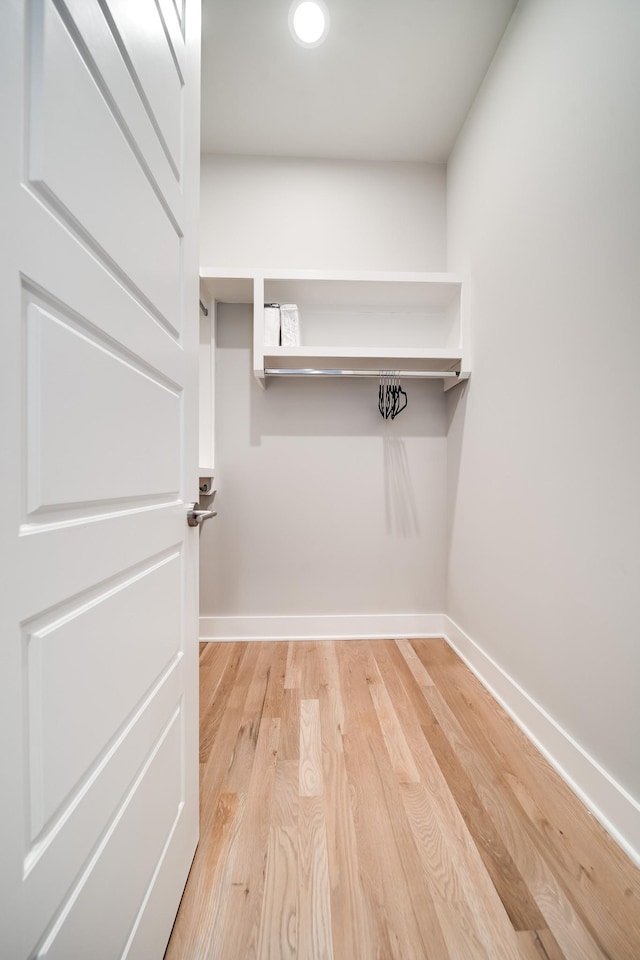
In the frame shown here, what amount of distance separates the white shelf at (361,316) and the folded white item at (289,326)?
8 cm

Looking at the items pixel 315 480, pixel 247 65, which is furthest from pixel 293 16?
pixel 315 480

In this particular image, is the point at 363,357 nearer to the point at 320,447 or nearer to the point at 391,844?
the point at 320,447

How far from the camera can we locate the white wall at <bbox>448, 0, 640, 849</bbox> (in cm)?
106

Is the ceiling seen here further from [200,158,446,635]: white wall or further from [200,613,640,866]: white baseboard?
[200,613,640,866]: white baseboard

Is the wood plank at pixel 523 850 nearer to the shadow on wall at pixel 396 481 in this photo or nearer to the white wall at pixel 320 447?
the white wall at pixel 320 447

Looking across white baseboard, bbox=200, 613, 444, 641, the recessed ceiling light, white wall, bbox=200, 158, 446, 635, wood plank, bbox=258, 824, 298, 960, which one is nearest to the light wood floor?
wood plank, bbox=258, 824, 298, 960

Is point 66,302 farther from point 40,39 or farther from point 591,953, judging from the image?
point 591,953

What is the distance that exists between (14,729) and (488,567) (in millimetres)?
1772

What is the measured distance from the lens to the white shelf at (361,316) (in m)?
1.99

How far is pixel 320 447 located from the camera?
7.54 ft

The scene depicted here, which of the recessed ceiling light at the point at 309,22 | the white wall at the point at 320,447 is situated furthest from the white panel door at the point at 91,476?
the white wall at the point at 320,447

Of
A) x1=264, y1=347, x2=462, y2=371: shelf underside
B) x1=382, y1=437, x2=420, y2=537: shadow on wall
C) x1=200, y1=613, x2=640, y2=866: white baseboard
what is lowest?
x1=200, y1=613, x2=640, y2=866: white baseboard

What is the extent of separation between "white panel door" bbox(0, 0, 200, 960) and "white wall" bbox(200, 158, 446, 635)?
1.40m

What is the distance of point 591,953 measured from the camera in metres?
0.81
